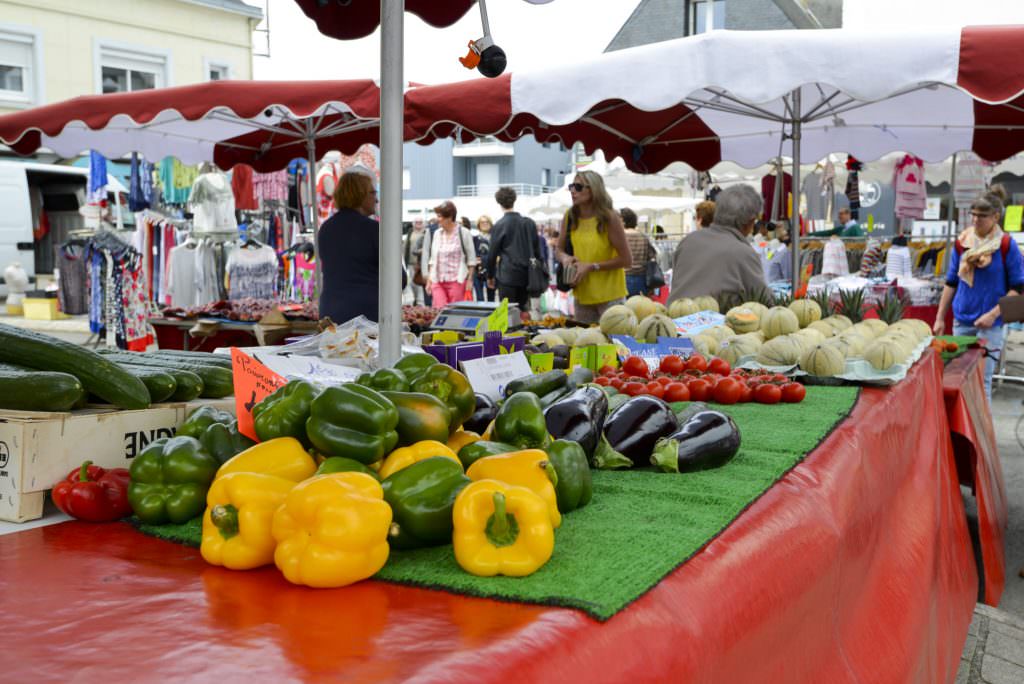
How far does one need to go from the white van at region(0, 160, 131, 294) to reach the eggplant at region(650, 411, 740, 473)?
51.9 feet

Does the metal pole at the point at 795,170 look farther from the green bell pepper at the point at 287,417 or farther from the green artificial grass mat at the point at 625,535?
the green bell pepper at the point at 287,417

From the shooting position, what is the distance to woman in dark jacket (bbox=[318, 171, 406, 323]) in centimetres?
581

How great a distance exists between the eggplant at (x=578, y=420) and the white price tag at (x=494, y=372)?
349 mm

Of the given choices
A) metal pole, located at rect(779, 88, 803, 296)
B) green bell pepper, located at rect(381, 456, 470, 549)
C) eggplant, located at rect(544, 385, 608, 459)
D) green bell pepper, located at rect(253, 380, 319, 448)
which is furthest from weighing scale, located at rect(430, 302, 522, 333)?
metal pole, located at rect(779, 88, 803, 296)

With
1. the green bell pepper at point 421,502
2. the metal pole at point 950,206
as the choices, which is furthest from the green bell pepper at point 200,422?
the metal pole at point 950,206

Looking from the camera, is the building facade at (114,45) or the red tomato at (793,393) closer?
the red tomato at (793,393)

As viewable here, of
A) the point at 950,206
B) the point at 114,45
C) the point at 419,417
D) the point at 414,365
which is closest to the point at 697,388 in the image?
the point at 414,365

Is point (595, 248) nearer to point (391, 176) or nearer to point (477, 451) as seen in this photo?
point (391, 176)

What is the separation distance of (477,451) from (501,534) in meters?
0.36

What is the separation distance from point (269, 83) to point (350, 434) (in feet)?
16.5

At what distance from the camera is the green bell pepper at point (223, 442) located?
5.62 ft

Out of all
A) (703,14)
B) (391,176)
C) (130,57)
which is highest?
(703,14)

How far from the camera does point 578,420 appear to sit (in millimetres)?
2084

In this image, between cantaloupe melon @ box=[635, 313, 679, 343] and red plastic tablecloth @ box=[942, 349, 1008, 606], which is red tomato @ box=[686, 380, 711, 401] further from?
red plastic tablecloth @ box=[942, 349, 1008, 606]
